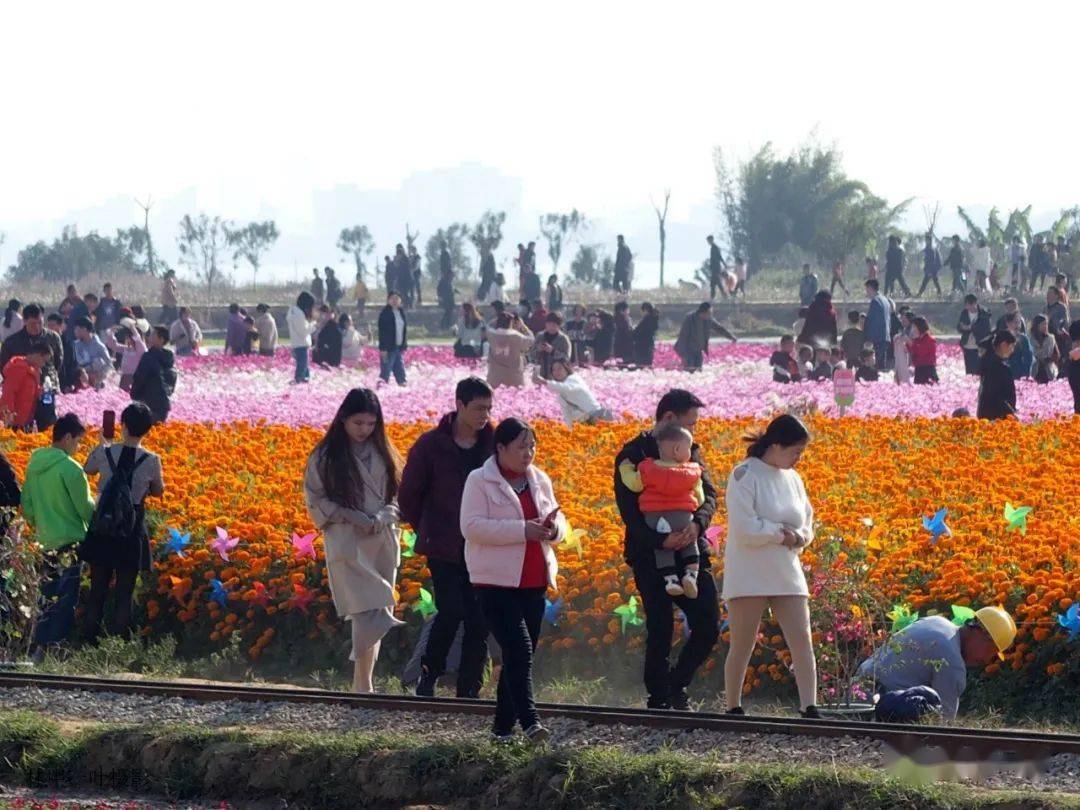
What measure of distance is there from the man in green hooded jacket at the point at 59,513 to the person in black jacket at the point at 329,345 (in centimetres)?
1814

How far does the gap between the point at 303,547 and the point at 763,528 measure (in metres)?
4.55

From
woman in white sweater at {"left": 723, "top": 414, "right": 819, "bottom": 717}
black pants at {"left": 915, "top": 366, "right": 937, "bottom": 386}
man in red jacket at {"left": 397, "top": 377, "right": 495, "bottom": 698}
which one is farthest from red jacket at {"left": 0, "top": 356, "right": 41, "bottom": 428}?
black pants at {"left": 915, "top": 366, "right": 937, "bottom": 386}

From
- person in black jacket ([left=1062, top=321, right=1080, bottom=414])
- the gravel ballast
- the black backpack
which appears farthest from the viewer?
person in black jacket ([left=1062, top=321, right=1080, bottom=414])

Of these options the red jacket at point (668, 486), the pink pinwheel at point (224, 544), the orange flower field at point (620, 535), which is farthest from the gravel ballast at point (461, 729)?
the pink pinwheel at point (224, 544)

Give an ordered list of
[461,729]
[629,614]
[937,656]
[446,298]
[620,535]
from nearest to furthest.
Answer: [461,729], [937,656], [629,614], [620,535], [446,298]

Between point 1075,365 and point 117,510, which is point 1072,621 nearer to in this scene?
point 117,510

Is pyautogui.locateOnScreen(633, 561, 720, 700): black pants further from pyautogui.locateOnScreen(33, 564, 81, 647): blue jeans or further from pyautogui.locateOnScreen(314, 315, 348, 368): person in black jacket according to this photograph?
pyautogui.locateOnScreen(314, 315, 348, 368): person in black jacket

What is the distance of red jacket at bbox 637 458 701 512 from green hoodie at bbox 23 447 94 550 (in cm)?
426

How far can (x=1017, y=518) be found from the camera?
12.4m

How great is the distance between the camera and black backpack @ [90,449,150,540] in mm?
12328

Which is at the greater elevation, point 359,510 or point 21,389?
point 21,389

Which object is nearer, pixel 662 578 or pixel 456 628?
pixel 662 578

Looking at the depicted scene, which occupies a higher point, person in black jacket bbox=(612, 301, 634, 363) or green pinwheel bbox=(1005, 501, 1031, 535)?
person in black jacket bbox=(612, 301, 634, 363)

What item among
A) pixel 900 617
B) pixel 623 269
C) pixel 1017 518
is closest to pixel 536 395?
pixel 1017 518
